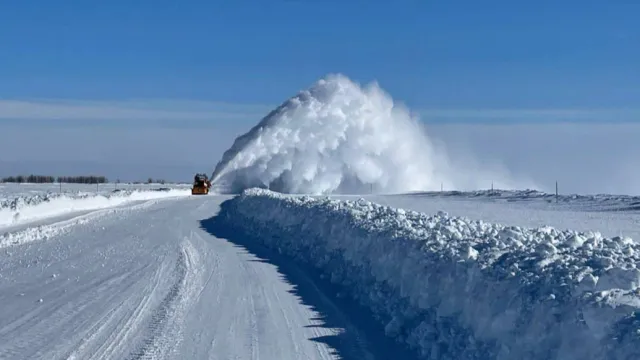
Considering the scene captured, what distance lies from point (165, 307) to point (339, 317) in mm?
2849

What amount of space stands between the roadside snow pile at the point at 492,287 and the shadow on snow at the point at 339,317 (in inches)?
8.6

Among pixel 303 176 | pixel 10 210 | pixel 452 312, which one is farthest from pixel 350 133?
pixel 452 312

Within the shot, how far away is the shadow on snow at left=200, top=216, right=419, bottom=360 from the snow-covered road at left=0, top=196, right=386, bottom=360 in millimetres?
24

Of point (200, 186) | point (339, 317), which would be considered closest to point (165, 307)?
point (339, 317)

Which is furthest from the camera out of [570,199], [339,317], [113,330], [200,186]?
[200,186]

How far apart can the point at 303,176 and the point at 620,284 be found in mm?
65128

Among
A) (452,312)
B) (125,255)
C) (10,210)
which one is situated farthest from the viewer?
(10,210)

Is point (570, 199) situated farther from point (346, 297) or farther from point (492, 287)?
point (492, 287)

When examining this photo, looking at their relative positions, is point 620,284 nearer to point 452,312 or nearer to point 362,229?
point 452,312

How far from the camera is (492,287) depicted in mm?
8531

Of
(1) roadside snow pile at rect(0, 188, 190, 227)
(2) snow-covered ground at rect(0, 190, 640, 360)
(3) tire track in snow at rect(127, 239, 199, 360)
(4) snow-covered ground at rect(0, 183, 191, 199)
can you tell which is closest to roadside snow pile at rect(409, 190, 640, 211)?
(2) snow-covered ground at rect(0, 190, 640, 360)

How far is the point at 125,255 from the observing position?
63.7ft

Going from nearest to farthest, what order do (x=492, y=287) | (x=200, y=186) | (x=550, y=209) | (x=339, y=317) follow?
1. (x=492, y=287)
2. (x=339, y=317)
3. (x=550, y=209)
4. (x=200, y=186)

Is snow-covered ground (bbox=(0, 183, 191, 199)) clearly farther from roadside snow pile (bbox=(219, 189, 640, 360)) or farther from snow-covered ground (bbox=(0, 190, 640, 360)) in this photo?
roadside snow pile (bbox=(219, 189, 640, 360))
